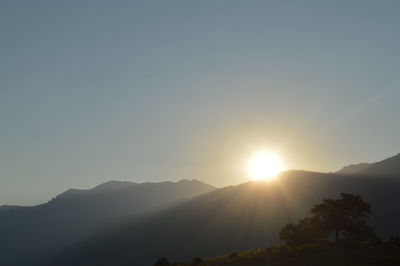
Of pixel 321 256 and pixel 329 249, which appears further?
pixel 329 249

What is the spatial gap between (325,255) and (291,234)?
19.7 m

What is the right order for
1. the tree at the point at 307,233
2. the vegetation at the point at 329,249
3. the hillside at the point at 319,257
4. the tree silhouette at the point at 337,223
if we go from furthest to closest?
the tree at the point at 307,233 < the tree silhouette at the point at 337,223 < the vegetation at the point at 329,249 < the hillside at the point at 319,257

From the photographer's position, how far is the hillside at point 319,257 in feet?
130

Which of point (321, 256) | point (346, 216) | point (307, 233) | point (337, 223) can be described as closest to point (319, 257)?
point (321, 256)

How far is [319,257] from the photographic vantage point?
137 feet

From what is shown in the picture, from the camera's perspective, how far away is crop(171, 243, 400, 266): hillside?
39656 mm

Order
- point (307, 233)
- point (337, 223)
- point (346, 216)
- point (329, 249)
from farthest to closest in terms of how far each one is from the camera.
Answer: point (307, 233), point (346, 216), point (337, 223), point (329, 249)

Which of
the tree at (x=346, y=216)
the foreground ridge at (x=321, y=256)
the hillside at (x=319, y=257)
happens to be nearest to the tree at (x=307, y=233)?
the tree at (x=346, y=216)

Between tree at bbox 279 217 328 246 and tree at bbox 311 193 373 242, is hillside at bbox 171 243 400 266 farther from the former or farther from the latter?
tree at bbox 279 217 328 246

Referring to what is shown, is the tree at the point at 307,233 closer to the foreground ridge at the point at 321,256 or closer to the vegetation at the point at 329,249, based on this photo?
the vegetation at the point at 329,249

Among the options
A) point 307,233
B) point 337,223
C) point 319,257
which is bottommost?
point 319,257

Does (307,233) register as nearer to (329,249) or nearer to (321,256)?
(329,249)

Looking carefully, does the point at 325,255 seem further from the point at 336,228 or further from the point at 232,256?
the point at 336,228

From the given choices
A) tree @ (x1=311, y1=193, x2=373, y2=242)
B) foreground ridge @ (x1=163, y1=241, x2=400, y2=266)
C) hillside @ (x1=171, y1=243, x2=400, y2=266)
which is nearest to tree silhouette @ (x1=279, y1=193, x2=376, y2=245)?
tree @ (x1=311, y1=193, x2=373, y2=242)
